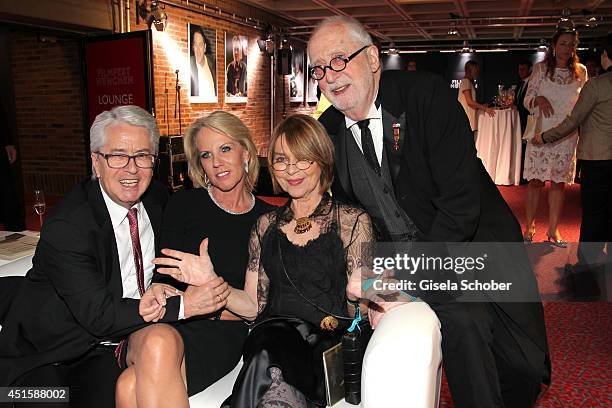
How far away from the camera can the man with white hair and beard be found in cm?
184

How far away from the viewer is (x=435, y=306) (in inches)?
76.5

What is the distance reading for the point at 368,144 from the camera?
208 centimetres

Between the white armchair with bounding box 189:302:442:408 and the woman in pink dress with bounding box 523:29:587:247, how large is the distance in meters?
4.03

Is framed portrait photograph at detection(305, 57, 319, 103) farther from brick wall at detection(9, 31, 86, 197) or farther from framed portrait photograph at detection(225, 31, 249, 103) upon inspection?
brick wall at detection(9, 31, 86, 197)

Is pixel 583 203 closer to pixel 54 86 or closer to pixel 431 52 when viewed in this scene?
pixel 54 86

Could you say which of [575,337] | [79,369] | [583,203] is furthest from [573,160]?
[79,369]

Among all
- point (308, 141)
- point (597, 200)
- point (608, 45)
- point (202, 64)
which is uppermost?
point (202, 64)

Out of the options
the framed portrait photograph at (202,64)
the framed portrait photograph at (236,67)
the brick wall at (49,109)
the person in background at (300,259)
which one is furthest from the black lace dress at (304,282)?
the framed portrait photograph at (236,67)

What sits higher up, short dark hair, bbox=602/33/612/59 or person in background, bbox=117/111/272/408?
short dark hair, bbox=602/33/612/59

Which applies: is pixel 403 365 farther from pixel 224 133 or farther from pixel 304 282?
pixel 224 133

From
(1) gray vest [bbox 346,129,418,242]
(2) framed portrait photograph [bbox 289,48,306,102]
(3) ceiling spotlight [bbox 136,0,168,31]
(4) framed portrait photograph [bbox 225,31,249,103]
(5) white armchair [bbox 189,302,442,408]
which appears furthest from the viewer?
(2) framed portrait photograph [bbox 289,48,306,102]

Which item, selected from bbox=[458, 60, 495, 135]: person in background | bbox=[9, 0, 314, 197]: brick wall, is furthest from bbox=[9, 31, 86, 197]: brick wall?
bbox=[458, 60, 495, 135]: person in background

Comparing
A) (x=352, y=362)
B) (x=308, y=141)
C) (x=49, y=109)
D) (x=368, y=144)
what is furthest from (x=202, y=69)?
(x=352, y=362)

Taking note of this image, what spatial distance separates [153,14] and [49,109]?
2.61 metres
